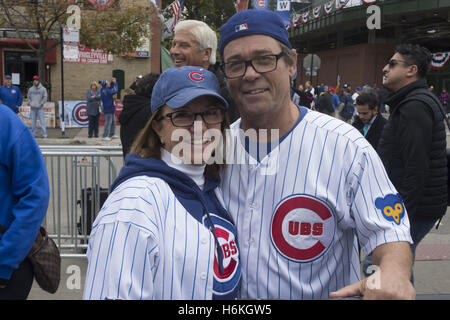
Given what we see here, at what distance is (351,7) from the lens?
3350cm

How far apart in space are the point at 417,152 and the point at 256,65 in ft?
6.73

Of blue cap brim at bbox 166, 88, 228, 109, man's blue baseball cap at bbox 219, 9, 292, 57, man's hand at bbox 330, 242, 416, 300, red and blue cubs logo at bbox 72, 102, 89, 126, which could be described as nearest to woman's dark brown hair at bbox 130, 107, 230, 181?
blue cap brim at bbox 166, 88, 228, 109

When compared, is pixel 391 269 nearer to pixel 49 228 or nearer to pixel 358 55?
pixel 49 228

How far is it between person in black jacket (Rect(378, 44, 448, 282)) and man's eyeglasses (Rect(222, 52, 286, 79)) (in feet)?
6.45

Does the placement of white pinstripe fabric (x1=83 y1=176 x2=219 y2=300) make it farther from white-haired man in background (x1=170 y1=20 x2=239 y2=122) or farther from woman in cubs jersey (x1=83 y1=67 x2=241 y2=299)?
white-haired man in background (x1=170 y1=20 x2=239 y2=122)

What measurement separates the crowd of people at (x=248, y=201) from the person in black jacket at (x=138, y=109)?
1.44 m

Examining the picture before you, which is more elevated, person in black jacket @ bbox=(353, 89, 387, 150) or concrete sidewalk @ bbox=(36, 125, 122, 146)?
person in black jacket @ bbox=(353, 89, 387, 150)

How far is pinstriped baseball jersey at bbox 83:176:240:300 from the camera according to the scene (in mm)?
1363

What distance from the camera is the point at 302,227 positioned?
1723mm

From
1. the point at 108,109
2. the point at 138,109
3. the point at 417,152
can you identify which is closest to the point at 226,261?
the point at 138,109

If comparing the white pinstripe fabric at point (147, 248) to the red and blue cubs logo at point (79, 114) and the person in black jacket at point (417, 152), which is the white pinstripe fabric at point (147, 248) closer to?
the person in black jacket at point (417, 152)

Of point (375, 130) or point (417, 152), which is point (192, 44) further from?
point (375, 130)

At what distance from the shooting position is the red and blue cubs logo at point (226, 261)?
5.15 feet

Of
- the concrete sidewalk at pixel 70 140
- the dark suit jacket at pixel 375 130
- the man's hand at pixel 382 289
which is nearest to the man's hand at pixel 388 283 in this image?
the man's hand at pixel 382 289
